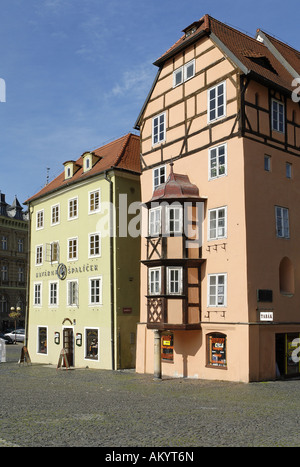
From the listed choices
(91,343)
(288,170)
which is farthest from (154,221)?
(91,343)

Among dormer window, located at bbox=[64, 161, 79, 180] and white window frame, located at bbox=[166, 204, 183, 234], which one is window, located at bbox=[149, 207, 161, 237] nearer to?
white window frame, located at bbox=[166, 204, 183, 234]

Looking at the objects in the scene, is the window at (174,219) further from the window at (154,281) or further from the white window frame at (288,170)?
the white window frame at (288,170)

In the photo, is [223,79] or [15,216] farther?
[15,216]

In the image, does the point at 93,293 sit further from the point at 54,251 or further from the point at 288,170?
the point at 288,170

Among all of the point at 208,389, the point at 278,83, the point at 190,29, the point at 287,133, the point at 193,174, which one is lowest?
the point at 208,389

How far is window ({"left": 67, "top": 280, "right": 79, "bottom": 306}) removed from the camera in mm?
33531

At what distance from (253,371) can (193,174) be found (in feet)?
31.9

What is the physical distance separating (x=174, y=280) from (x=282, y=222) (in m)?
5.74

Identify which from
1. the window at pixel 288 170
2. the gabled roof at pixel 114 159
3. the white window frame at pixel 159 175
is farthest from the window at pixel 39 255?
the window at pixel 288 170

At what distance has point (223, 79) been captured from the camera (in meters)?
24.8

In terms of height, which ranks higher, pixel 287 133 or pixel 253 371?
pixel 287 133
